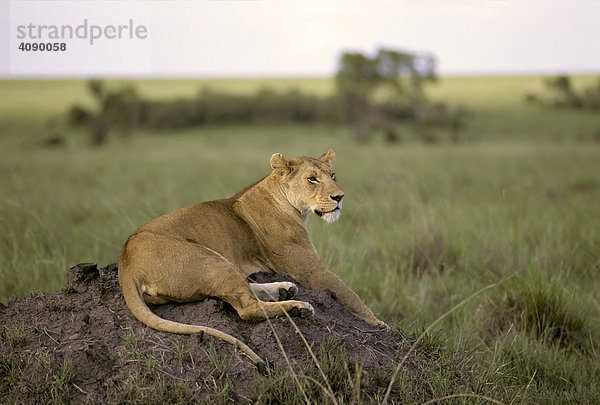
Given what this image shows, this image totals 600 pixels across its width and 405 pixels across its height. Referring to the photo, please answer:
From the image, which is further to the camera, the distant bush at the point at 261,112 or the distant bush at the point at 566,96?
the distant bush at the point at 566,96

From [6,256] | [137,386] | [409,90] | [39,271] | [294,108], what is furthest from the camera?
[294,108]

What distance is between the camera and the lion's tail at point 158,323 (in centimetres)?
415

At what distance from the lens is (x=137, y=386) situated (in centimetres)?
394

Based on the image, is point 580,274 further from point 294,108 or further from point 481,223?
point 294,108

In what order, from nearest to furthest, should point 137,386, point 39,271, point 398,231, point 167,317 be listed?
point 137,386, point 167,317, point 39,271, point 398,231

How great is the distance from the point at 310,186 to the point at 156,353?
1.94 metres

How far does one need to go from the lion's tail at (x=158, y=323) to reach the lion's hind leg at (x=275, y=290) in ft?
1.81

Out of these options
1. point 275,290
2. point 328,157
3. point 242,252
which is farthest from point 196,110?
point 275,290

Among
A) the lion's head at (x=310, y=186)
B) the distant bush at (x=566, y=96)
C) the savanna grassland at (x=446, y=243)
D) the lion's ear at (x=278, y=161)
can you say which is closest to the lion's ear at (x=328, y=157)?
the lion's head at (x=310, y=186)

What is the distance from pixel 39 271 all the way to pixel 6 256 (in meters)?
1.08

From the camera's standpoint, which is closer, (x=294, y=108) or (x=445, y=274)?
(x=445, y=274)

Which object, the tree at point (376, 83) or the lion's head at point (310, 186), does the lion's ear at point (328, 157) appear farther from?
the tree at point (376, 83)

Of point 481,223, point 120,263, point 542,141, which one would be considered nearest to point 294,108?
point 542,141

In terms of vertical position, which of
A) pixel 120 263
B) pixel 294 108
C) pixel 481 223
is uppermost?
pixel 120 263
